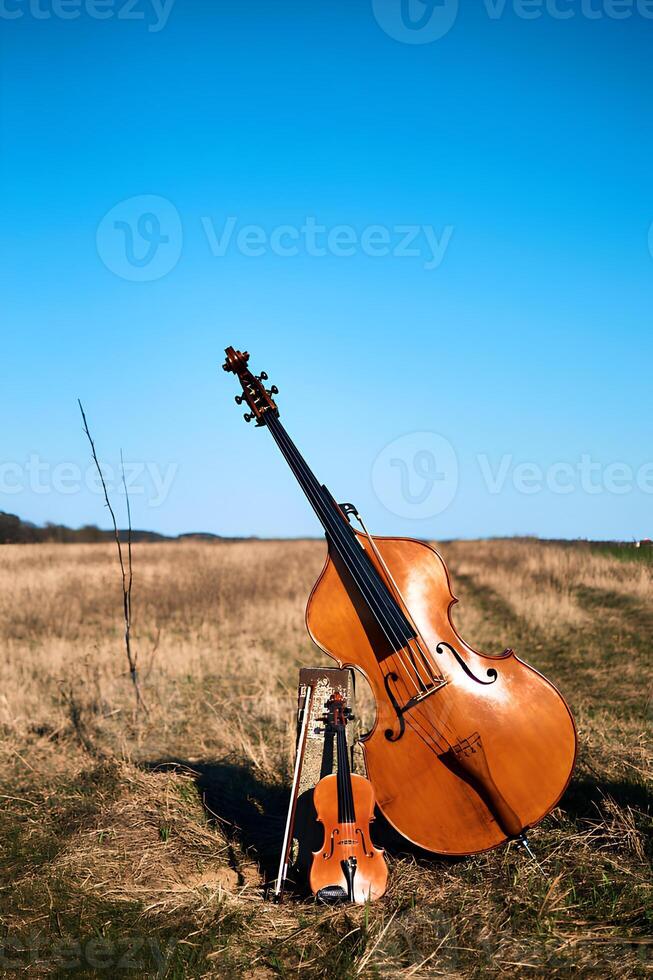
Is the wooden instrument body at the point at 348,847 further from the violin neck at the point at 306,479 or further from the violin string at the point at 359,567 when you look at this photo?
the violin neck at the point at 306,479

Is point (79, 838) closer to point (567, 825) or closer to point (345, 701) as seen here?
point (345, 701)

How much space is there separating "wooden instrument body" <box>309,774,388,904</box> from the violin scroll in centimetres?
207

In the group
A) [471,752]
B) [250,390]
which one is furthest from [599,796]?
[250,390]

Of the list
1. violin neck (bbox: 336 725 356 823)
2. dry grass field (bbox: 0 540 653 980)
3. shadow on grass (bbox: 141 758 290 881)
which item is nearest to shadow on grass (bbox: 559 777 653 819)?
dry grass field (bbox: 0 540 653 980)

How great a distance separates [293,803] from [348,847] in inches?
18.6

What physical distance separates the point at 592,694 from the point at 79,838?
6042 millimetres

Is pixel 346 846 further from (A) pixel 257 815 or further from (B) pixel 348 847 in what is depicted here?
(A) pixel 257 815

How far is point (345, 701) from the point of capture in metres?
4.48

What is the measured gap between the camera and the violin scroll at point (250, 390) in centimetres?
475

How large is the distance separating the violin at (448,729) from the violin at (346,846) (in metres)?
0.14

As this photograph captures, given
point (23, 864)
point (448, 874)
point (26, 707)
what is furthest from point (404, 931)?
point (26, 707)

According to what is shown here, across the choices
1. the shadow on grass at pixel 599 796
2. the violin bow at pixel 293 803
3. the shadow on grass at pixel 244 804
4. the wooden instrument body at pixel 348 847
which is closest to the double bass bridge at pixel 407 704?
the wooden instrument body at pixel 348 847

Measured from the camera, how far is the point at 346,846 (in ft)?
13.3

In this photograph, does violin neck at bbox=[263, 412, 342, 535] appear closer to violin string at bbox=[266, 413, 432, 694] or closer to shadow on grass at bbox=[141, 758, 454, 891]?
violin string at bbox=[266, 413, 432, 694]
